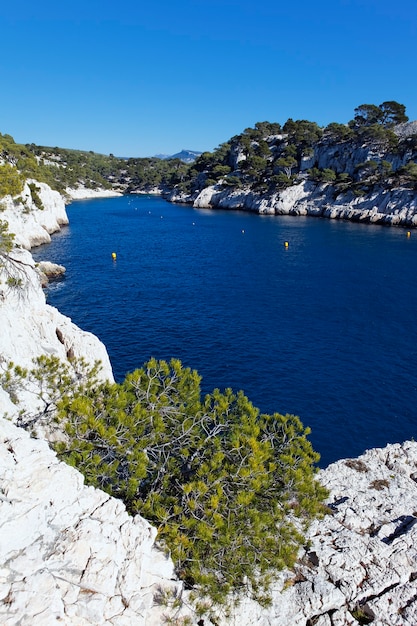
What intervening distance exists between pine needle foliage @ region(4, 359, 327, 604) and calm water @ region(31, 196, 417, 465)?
14.2 metres

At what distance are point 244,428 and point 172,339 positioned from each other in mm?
28563

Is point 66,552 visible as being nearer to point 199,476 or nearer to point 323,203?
point 199,476

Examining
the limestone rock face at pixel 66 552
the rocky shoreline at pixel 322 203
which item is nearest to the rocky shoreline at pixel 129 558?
the limestone rock face at pixel 66 552

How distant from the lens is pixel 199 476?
12492 mm

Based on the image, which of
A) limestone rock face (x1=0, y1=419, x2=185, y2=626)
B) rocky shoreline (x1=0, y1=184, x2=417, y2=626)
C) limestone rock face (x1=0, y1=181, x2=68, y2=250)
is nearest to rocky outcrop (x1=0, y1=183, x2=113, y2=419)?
rocky shoreline (x1=0, y1=184, x2=417, y2=626)

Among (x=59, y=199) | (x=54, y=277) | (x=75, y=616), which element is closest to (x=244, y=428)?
(x=75, y=616)

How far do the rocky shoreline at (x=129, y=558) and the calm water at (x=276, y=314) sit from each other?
10.0 metres

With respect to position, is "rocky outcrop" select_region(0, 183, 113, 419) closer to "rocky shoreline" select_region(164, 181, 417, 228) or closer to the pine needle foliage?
the pine needle foliage

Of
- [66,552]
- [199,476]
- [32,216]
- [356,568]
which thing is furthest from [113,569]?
[32,216]

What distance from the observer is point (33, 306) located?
884 inches

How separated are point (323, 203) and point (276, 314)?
9559cm

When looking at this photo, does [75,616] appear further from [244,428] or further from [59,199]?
[59,199]

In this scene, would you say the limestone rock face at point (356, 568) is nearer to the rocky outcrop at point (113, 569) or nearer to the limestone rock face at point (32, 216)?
the rocky outcrop at point (113, 569)

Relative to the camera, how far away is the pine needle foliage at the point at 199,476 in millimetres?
11484
